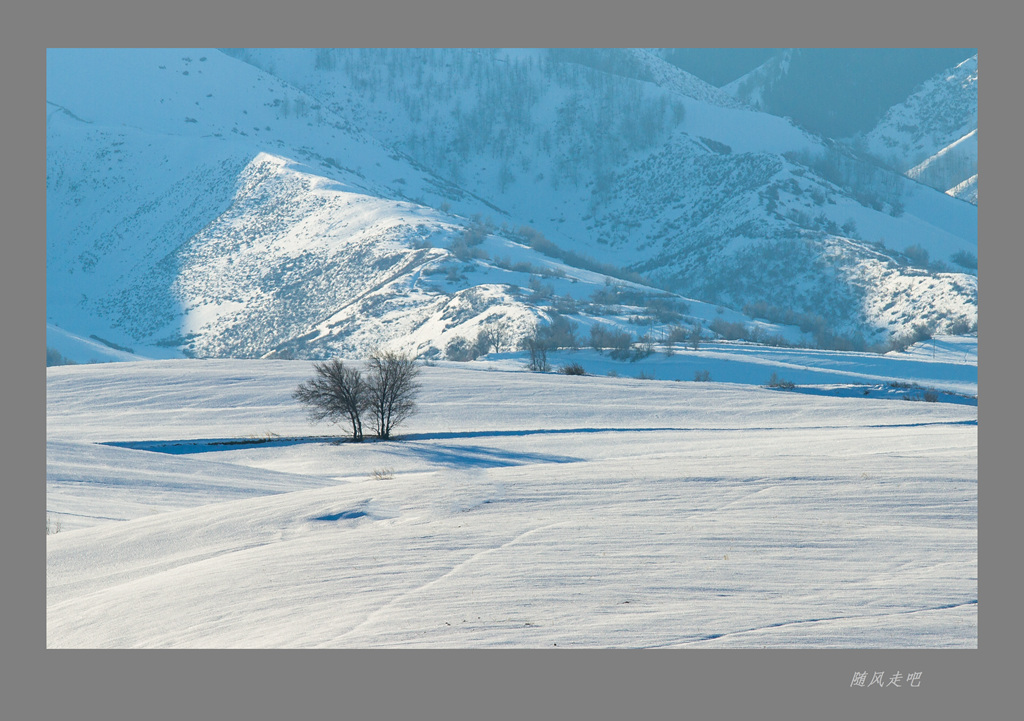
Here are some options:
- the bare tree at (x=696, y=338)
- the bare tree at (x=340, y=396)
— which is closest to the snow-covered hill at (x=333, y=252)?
the bare tree at (x=696, y=338)

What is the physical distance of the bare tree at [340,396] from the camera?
37.8 m

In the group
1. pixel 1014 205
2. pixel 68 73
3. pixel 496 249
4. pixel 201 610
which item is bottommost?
pixel 201 610

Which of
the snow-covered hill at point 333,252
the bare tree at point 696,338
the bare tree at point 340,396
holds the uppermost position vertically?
the snow-covered hill at point 333,252

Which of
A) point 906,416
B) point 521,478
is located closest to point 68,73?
point 906,416

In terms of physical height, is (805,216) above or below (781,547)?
above

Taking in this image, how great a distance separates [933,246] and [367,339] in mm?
124273

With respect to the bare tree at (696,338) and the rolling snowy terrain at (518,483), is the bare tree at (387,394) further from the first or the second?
the bare tree at (696,338)

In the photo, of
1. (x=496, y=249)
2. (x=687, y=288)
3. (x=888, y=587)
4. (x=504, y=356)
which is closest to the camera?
(x=888, y=587)

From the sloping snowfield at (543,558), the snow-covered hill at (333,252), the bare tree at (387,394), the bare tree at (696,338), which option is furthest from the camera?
the snow-covered hill at (333,252)

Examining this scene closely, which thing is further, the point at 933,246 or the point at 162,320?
the point at 933,246

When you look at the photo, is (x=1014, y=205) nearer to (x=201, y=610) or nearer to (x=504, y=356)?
(x=201, y=610)

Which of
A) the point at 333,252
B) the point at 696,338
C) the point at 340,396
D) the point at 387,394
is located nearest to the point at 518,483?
the point at 340,396

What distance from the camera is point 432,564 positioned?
39.7ft

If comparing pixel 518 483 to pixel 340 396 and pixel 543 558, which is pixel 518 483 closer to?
pixel 543 558
